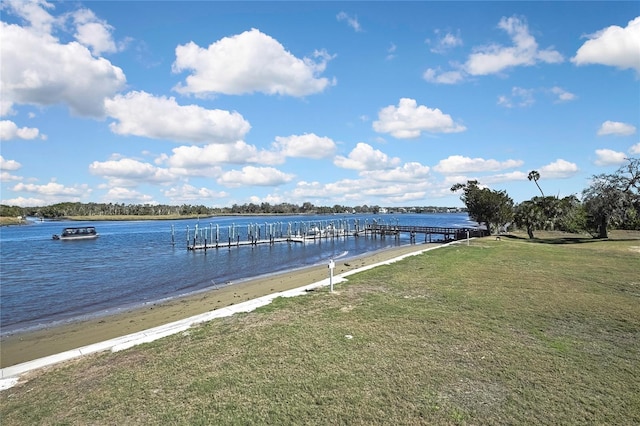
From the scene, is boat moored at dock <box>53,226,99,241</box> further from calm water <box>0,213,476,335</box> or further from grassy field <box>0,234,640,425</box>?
grassy field <box>0,234,640,425</box>

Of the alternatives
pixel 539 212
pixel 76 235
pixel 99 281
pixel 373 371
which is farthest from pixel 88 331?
pixel 76 235

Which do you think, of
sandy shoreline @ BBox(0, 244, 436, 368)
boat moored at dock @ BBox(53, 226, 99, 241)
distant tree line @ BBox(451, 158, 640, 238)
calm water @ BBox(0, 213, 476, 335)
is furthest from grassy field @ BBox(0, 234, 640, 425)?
boat moored at dock @ BBox(53, 226, 99, 241)

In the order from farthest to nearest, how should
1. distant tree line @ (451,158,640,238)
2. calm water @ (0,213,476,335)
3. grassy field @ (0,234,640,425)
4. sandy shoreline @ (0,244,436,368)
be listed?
1. distant tree line @ (451,158,640,238)
2. calm water @ (0,213,476,335)
3. sandy shoreline @ (0,244,436,368)
4. grassy field @ (0,234,640,425)

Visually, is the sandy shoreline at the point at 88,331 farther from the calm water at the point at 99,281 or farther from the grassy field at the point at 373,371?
the grassy field at the point at 373,371

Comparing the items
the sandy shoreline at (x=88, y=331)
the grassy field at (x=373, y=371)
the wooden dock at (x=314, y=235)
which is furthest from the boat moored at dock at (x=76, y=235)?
the grassy field at (x=373, y=371)

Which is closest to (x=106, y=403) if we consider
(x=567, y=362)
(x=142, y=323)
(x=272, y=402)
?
(x=272, y=402)

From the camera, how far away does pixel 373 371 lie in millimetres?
5887

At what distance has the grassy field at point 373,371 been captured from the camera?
4723 mm

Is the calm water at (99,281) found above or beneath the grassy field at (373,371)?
beneath

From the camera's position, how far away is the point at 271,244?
5875cm

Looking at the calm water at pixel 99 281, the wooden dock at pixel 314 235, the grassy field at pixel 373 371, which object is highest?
the grassy field at pixel 373 371

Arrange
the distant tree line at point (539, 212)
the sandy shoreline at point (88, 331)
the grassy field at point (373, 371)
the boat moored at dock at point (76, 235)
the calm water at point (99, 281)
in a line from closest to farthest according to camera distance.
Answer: the grassy field at point (373, 371) → the sandy shoreline at point (88, 331) → the calm water at point (99, 281) → the distant tree line at point (539, 212) → the boat moored at dock at point (76, 235)

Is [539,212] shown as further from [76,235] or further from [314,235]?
[76,235]

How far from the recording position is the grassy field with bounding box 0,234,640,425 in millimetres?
4723
